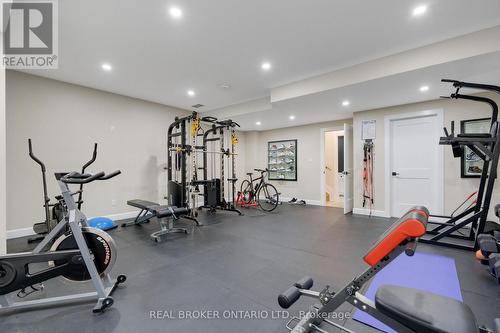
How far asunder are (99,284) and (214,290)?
98cm

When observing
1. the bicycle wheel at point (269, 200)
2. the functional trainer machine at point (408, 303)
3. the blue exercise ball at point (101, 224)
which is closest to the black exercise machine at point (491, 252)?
the functional trainer machine at point (408, 303)

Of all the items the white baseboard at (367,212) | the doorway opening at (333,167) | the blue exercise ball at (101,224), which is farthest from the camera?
the doorway opening at (333,167)

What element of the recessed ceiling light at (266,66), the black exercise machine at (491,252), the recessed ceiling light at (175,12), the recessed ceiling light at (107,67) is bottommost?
the black exercise machine at (491,252)

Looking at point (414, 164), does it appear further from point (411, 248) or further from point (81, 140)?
point (81, 140)

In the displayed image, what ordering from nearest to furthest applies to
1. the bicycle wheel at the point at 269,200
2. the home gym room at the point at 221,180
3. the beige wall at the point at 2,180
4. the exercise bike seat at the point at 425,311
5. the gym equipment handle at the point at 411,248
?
the exercise bike seat at the point at 425,311 → the gym equipment handle at the point at 411,248 → the home gym room at the point at 221,180 → the beige wall at the point at 2,180 → the bicycle wheel at the point at 269,200

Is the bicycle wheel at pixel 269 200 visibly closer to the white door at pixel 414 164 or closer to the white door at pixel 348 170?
the white door at pixel 348 170

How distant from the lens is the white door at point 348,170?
5445mm

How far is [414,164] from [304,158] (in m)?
3.00

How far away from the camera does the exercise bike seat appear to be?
0.92m

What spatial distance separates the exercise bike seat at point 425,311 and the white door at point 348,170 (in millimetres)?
4555

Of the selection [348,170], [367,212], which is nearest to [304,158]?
[348,170]

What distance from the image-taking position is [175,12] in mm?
2322

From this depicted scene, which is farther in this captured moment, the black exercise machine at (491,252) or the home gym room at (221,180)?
the black exercise machine at (491,252)

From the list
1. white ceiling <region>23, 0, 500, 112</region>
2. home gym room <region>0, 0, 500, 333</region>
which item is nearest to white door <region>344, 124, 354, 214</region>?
home gym room <region>0, 0, 500, 333</region>
